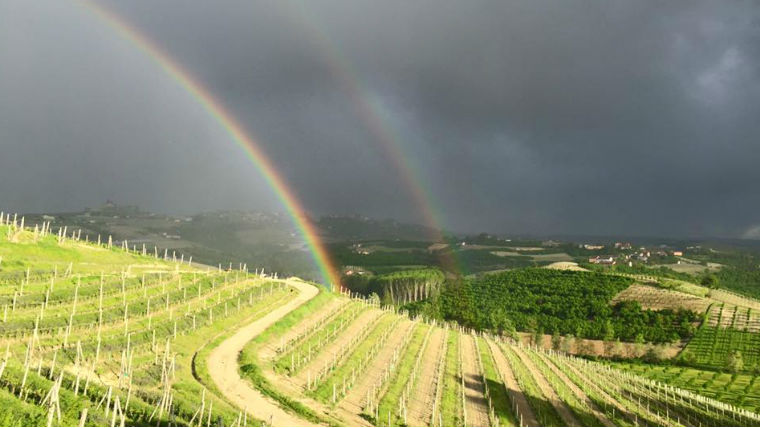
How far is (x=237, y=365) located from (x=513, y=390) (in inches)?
1076

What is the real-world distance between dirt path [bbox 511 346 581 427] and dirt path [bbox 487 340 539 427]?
2789 mm

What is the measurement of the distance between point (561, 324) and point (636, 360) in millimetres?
20829

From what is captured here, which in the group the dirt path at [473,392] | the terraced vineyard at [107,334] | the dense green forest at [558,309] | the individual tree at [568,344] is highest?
the terraced vineyard at [107,334]

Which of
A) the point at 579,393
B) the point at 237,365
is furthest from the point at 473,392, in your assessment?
the point at 237,365

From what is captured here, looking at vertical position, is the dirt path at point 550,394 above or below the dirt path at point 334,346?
below

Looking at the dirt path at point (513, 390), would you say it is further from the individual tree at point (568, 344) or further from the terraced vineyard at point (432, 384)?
the individual tree at point (568, 344)

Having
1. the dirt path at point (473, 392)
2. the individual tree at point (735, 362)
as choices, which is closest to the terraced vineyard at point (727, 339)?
the individual tree at point (735, 362)

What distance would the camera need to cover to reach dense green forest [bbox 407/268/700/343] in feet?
353

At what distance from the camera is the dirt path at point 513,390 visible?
38.9 meters

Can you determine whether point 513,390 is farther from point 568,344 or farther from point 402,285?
point 402,285

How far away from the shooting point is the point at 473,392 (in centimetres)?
4325

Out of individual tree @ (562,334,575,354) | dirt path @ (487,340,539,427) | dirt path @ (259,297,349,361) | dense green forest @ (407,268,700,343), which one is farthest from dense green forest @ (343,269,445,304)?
dirt path @ (487,340,539,427)

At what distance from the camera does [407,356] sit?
52375mm

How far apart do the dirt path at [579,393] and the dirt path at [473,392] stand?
10810 millimetres
